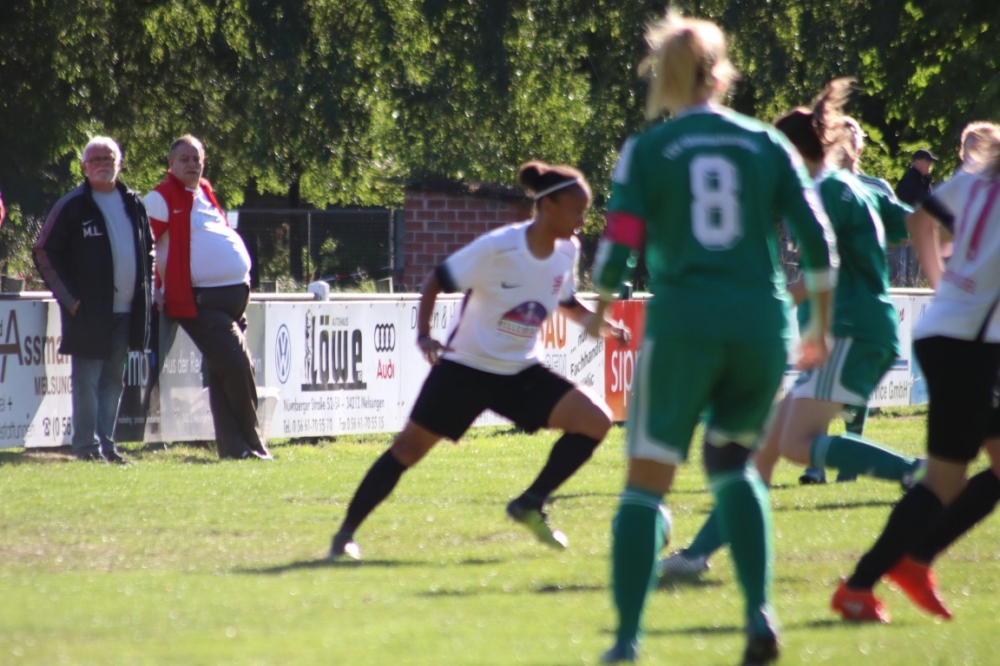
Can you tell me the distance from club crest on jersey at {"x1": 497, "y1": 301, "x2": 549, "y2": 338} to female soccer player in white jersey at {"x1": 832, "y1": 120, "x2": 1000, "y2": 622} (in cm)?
219

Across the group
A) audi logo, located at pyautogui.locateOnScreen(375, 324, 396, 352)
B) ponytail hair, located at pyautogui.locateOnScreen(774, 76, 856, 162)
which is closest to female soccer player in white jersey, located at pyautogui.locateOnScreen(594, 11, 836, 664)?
ponytail hair, located at pyautogui.locateOnScreen(774, 76, 856, 162)

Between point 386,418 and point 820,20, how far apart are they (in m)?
17.5

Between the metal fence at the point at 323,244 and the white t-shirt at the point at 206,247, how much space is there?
A: 21444mm

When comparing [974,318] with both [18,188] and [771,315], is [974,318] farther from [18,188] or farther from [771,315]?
[18,188]

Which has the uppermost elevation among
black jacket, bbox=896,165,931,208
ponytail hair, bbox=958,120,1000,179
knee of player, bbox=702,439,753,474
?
black jacket, bbox=896,165,931,208

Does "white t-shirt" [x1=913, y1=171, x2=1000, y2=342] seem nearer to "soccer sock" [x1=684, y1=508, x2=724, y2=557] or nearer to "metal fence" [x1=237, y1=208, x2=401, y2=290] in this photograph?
"soccer sock" [x1=684, y1=508, x2=724, y2=557]

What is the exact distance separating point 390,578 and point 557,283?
1.76 meters

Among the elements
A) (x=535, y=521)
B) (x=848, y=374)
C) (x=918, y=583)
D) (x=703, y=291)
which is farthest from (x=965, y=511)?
(x=535, y=521)

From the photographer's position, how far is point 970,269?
5.62 m

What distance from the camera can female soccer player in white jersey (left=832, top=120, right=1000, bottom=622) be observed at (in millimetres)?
5512

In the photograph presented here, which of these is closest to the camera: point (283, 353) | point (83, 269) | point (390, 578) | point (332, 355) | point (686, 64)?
point (686, 64)

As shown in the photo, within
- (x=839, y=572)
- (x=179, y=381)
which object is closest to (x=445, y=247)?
(x=179, y=381)

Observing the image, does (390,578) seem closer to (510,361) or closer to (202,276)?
(510,361)

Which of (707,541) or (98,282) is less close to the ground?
(98,282)
